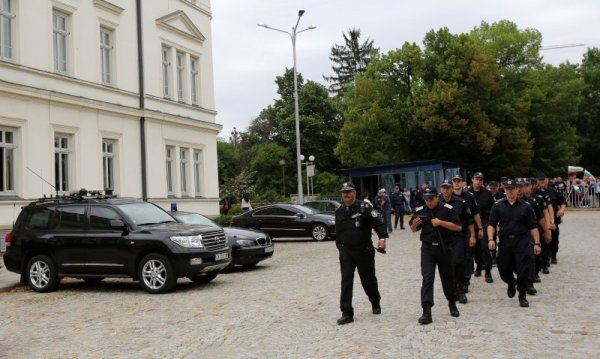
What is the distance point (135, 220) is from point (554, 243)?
8675 mm

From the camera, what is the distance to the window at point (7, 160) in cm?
1955

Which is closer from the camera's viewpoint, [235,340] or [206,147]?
[235,340]

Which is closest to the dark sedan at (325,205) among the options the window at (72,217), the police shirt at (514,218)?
the window at (72,217)

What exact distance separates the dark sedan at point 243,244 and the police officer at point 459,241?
6141mm

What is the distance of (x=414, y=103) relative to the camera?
150 feet

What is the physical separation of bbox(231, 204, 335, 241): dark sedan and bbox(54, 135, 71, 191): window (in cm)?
613

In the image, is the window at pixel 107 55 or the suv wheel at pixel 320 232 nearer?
the suv wheel at pixel 320 232

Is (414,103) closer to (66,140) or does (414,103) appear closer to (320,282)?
(66,140)

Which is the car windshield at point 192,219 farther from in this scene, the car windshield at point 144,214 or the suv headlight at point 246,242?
the car windshield at point 144,214

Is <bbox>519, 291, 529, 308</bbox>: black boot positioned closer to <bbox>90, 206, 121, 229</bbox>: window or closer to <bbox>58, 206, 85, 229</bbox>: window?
<bbox>90, 206, 121, 229</bbox>: window

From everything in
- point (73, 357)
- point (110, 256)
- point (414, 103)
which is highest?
point (414, 103)

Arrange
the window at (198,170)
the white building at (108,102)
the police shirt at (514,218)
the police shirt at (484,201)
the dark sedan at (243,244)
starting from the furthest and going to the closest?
the window at (198,170)
the white building at (108,102)
the dark sedan at (243,244)
the police shirt at (484,201)
the police shirt at (514,218)

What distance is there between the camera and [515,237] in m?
9.19

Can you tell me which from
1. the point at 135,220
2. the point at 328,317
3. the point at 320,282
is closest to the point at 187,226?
the point at 135,220
